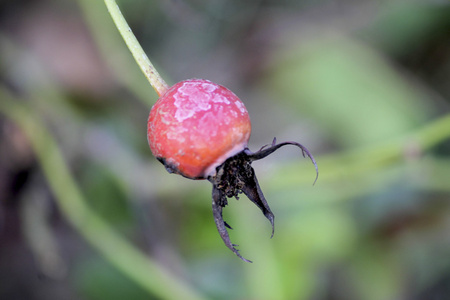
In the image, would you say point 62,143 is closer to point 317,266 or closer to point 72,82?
point 72,82

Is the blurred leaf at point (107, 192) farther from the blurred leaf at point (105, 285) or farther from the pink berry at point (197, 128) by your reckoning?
the pink berry at point (197, 128)

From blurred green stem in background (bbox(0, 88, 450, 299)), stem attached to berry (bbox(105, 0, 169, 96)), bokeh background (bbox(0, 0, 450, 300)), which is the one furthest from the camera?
bokeh background (bbox(0, 0, 450, 300))

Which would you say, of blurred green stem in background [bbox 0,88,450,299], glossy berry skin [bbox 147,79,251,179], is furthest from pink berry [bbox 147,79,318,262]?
blurred green stem in background [bbox 0,88,450,299]

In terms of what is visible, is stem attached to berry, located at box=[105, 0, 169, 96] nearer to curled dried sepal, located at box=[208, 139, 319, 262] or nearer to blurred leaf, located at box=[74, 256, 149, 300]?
curled dried sepal, located at box=[208, 139, 319, 262]

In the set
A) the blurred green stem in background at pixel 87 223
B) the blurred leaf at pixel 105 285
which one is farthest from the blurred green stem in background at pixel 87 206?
the blurred leaf at pixel 105 285

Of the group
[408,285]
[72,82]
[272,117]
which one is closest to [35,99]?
[72,82]

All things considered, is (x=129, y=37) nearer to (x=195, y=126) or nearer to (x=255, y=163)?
(x=195, y=126)
